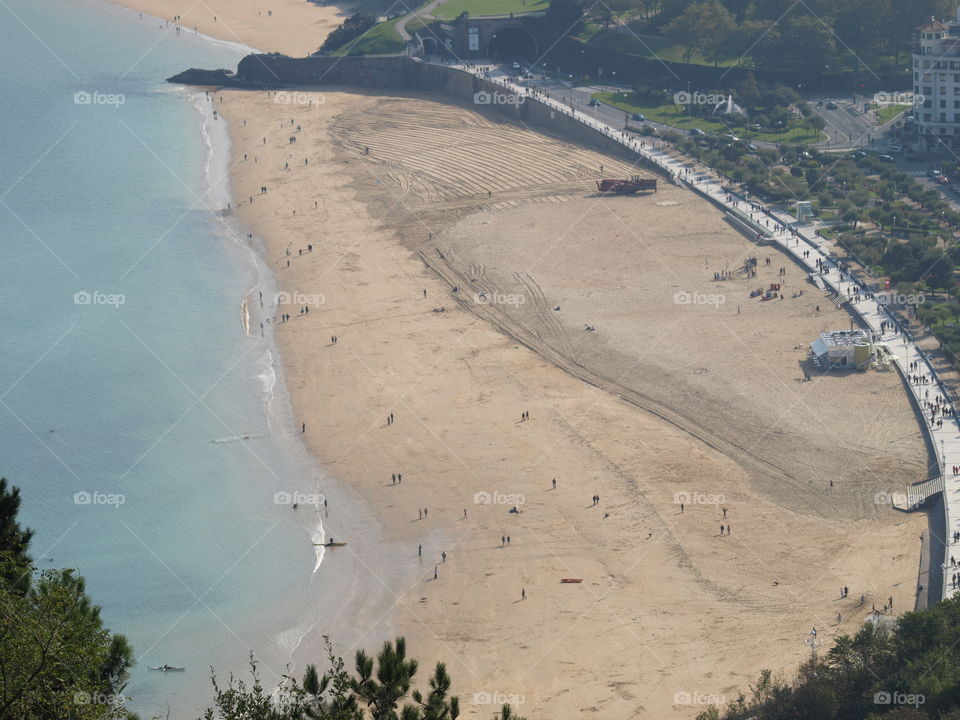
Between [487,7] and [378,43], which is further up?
[487,7]

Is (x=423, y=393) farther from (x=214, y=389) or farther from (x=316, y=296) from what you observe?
(x=316, y=296)

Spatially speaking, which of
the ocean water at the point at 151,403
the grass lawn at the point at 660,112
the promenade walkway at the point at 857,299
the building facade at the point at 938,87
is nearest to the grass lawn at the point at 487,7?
the promenade walkway at the point at 857,299

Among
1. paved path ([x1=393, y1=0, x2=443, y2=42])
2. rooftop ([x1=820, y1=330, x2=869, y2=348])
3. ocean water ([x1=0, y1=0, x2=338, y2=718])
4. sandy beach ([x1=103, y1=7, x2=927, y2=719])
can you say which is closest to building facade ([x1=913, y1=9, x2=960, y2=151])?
sandy beach ([x1=103, y1=7, x2=927, y2=719])

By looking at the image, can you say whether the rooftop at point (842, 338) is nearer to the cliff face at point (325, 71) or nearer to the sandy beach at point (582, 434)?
the sandy beach at point (582, 434)

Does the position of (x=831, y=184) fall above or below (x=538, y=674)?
above

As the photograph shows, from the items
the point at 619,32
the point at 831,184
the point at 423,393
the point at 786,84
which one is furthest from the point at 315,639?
the point at 619,32

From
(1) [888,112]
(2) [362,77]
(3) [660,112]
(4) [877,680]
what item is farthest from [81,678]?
(2) [362,77]

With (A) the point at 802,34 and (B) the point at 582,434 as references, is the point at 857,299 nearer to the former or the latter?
(B) the point at 582,434
